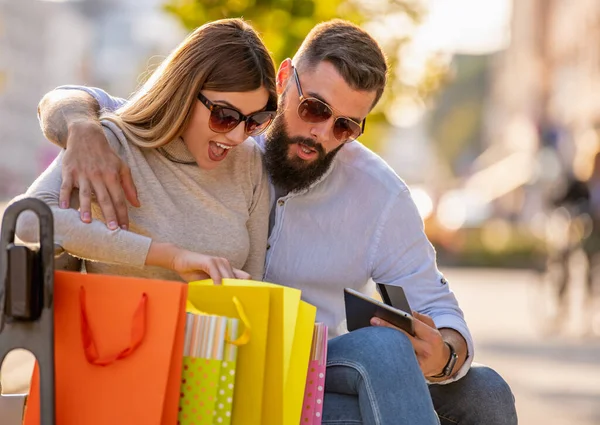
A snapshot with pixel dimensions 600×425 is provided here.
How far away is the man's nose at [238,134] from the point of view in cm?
341

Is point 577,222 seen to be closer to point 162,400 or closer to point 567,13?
point 162,400

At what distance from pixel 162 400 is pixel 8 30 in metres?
86.2

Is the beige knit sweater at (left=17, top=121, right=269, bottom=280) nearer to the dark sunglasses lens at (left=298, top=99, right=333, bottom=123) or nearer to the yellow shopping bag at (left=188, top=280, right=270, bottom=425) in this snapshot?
the dark sunglasses lens at (left=298, top=99, right=333, bottom=123)

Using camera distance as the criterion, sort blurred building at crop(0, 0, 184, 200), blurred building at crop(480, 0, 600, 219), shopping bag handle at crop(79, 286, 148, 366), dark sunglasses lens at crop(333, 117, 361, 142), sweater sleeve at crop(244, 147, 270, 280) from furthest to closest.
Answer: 1. blurred building at crop(0, 0, 184, 200)
2. blurred building at crop(480, 0, 600, 219)
3. dark sunglasses lens at crop(333, 117, 361, 142)
4. sweater sleeve at crop(244, 147, 270, 280)
5. shopping bag handle at crop(79, 286, 148, 366)

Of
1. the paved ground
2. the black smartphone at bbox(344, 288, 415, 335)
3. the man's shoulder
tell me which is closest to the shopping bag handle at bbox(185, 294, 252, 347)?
the black smartphone at bbox(344, 288, 415, 335)

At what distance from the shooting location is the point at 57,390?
8.59 ft

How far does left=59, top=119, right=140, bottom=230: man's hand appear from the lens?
3.17 m

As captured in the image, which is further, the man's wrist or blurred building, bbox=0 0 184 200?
blurred building, bbox=0 0 184 200

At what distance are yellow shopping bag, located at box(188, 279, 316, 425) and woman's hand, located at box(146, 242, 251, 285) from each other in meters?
0.10

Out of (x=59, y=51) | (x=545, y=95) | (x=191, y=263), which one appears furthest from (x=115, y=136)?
(x=59, y=51)

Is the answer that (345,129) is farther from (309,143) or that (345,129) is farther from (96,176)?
(96,176)

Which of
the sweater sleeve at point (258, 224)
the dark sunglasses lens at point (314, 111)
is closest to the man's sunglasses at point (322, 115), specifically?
the dark sunglasses lens at point (314, 111)

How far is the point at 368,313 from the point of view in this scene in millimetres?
3232

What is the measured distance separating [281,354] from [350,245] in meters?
1.11
